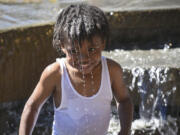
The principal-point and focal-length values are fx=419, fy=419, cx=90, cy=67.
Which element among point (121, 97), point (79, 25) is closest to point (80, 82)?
point (121, 97)

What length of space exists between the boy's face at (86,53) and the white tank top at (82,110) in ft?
0.43

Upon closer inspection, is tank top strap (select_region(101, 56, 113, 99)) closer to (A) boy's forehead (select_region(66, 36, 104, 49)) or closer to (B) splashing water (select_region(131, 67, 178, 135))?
(A) boy's forehead (select_region(66, 36, 104, 49))

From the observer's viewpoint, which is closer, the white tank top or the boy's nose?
the boy's nose

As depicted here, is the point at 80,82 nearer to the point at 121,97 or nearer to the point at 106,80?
the point at 106,80

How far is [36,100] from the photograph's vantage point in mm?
2242

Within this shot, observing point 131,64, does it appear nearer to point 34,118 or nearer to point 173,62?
point 173,62

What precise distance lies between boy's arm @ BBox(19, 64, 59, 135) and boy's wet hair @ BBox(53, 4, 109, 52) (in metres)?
0.18

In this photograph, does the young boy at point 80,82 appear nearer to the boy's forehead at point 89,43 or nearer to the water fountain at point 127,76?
the boy's forehead at point 89,43

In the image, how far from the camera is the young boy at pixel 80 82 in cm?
216

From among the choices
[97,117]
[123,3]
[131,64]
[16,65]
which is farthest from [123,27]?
[97,117]

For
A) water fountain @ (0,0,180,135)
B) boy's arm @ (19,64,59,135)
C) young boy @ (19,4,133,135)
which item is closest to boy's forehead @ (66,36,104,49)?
young boy @ (19,4,133,135)

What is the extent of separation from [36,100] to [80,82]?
28 centimetres

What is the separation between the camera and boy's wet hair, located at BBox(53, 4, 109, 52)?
2129 mm

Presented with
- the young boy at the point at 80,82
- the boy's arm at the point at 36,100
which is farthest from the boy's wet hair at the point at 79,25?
the boy's arm at the point at 36,100
